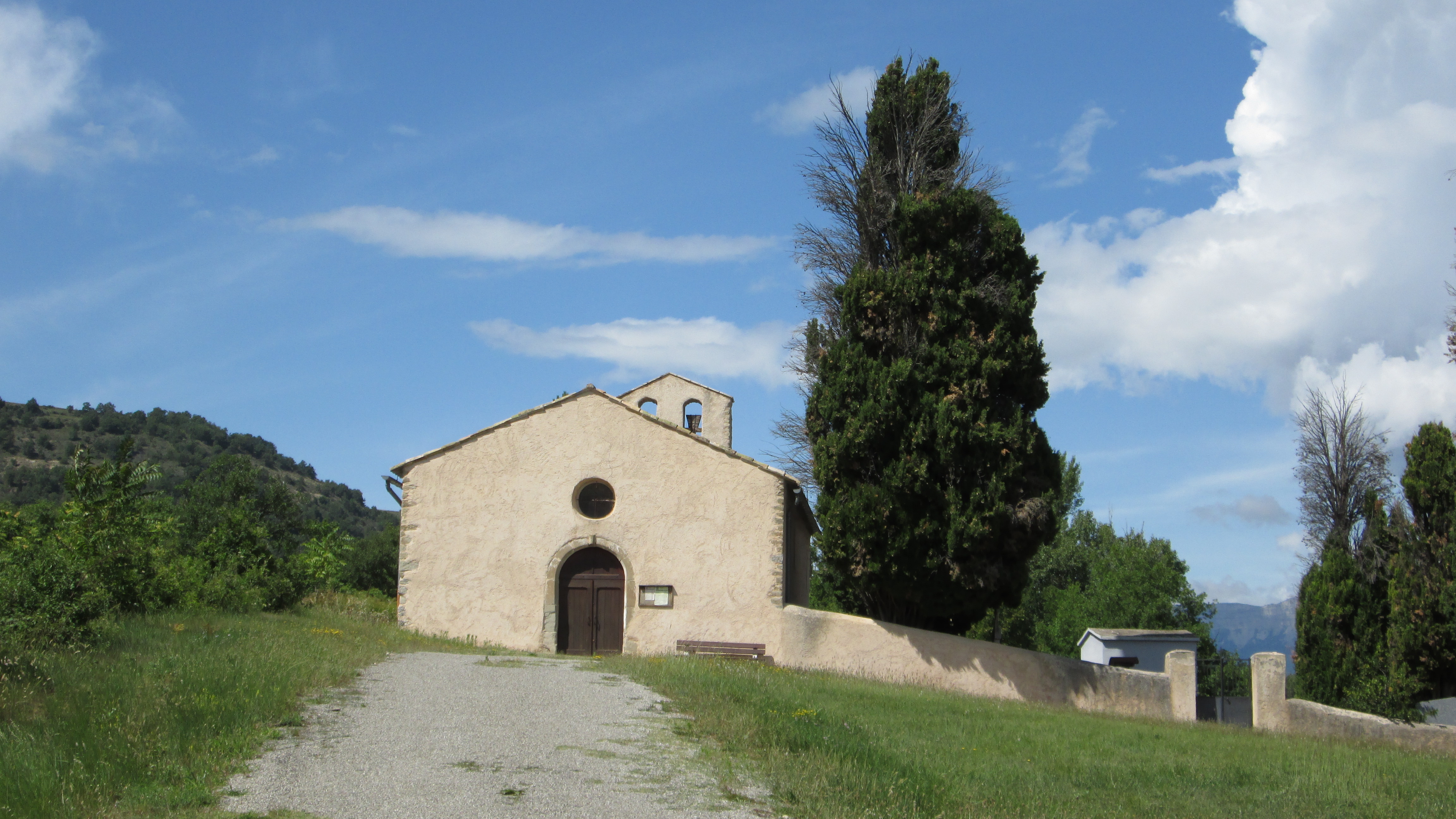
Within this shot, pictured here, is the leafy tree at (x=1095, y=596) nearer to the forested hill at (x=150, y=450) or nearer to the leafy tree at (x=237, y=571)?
the leafy tree at (x=237, y=571)

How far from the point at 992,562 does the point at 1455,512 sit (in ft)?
30.5

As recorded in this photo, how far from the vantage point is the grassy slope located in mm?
7828

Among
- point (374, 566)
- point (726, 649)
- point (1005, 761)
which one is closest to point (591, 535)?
point (726, 649)

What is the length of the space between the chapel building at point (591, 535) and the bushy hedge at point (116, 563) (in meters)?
2.89

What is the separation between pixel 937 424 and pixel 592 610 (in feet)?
25.4

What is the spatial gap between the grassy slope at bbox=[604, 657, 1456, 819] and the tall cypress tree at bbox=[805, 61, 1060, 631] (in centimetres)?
382

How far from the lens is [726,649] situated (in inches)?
744

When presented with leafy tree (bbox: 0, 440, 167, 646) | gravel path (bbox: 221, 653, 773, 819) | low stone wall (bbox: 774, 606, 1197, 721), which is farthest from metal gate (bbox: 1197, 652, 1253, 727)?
leafy tree (bbox: 0, 440, 167, 646)

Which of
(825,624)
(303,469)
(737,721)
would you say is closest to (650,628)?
(825,624)

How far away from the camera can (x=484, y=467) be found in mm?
20453

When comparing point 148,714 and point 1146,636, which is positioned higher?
point 148,714

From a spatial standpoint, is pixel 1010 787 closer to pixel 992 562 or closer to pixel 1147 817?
pixel 1147 817

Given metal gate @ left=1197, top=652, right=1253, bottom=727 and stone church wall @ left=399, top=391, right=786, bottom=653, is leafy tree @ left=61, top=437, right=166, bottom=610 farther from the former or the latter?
metal gate @ left=1197, top=652, right=1253, bottom=727

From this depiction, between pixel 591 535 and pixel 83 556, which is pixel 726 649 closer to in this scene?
pixel 591 535
